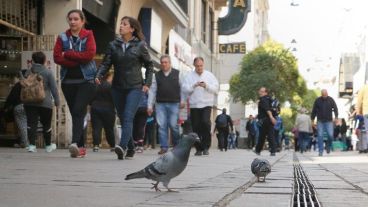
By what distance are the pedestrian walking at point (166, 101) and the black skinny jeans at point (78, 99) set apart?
3.75 m

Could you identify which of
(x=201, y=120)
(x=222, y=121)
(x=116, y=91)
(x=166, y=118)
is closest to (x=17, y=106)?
(x=166, y=118)

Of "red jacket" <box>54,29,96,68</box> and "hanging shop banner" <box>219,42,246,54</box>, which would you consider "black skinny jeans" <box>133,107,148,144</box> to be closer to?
"red jacket" <box>54,29,96,68</box>

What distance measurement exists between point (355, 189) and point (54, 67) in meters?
10.8

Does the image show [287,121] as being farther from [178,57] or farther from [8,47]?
[8,47]

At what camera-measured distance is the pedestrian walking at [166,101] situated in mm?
13812

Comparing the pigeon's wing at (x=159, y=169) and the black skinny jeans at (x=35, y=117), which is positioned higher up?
the black skinny jeans at (x=35, y=117)

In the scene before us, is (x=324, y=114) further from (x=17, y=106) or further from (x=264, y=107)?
(x=17, y=106)

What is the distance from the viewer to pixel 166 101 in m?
13.8

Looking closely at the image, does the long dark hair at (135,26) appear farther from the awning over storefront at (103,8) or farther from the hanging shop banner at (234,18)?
the hanging shop banner at (234,18)

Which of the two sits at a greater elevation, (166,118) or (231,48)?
(231,48)

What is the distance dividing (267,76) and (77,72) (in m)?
56.8

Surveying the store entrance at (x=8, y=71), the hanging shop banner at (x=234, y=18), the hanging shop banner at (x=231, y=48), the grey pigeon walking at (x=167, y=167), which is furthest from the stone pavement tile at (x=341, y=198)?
the hanging shop banner at (x=231, y=48)

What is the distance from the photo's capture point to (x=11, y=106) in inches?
597

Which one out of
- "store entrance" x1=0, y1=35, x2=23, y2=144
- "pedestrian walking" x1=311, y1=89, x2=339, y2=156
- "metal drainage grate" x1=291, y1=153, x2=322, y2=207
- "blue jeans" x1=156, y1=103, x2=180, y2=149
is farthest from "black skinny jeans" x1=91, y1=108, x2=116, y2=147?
"metal drainage grate" x1=291, y1=153, x2=322, y2=207
